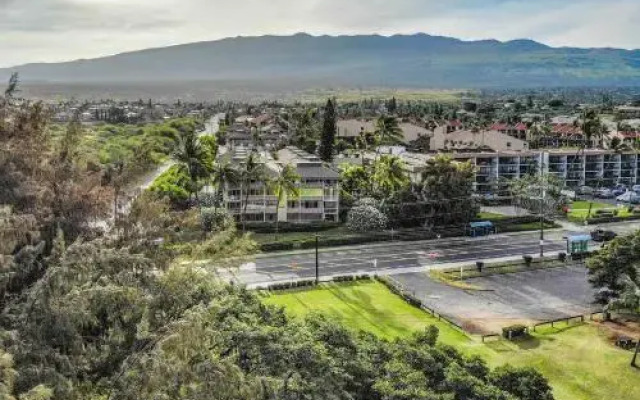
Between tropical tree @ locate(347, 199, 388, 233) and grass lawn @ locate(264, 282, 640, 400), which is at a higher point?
tropical tree @ locate(347, 199, 388, 233)

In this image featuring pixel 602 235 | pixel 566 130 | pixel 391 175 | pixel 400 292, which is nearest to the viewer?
pixel 400 292

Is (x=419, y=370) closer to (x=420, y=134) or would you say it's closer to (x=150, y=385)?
(x=150, y=385)

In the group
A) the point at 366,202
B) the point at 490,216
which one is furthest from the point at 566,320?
the point at 490,216

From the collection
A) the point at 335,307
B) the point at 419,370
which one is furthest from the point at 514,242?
the point at 419,370

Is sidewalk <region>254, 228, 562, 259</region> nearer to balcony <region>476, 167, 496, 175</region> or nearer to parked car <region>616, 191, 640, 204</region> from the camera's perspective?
balcony <region>476, 167, 496, 175</region>

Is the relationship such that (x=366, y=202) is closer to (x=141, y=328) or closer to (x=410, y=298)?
(x=410, y=298)

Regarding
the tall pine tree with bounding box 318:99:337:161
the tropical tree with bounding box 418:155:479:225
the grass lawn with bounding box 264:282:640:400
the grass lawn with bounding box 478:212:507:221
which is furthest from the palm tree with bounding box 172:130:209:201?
the tall pine tree with bounding box 318:99:337:161

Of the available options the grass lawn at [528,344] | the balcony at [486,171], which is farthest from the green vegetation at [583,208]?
the grass lawn at [528,344]
